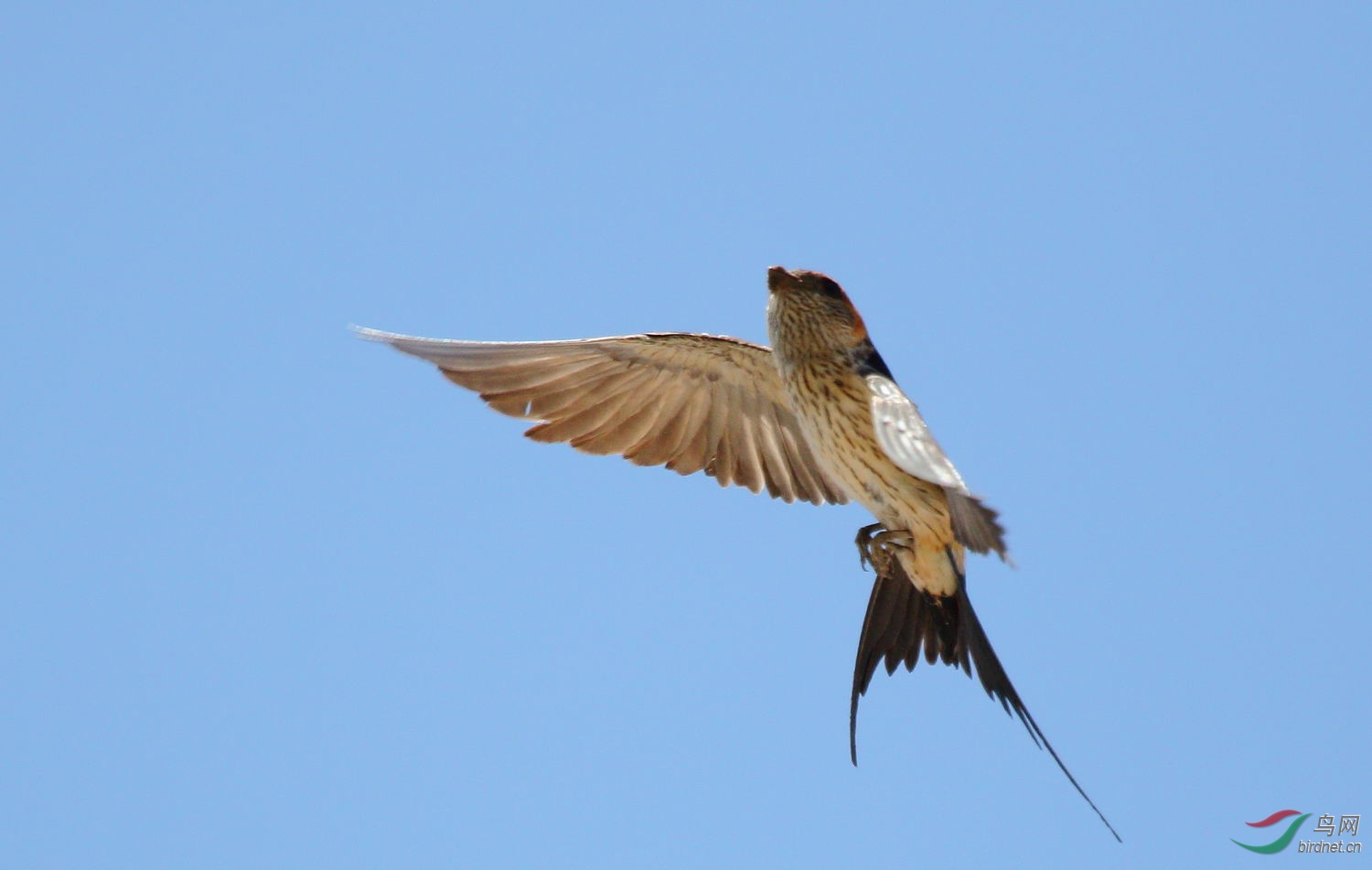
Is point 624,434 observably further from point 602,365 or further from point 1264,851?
point 1264,851

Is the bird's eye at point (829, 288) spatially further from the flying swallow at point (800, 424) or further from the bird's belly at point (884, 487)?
the bird's belly at point (884, 487)

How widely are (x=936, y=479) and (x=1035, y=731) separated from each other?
1.87 m

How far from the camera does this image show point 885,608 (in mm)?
8406

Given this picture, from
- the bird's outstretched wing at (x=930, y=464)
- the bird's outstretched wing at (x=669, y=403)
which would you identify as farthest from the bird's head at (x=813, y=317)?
the bird's outstretched wing at (x=930, y=464)

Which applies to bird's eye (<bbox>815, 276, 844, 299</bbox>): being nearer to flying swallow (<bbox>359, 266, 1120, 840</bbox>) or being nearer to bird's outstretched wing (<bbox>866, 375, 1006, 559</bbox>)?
flying swallow (<bbox>359, 266, 1120, 840</bbox>)

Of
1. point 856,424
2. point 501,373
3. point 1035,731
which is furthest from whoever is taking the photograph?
point 501,373

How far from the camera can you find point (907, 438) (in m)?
6.79

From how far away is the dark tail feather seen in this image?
8.09 m

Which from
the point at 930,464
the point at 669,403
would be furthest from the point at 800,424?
the point at 930,464

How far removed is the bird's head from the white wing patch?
467mm

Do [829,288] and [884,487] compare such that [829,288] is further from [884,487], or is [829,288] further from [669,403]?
[669,403]

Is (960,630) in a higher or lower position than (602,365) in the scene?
lower

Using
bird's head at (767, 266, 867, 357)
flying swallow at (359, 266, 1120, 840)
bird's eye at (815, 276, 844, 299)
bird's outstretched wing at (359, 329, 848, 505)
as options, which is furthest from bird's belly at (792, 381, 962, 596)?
bird's outstretched wing at (359, 329, 848, 505)

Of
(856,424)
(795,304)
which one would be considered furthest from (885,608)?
(795,304)
